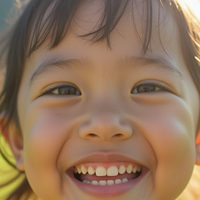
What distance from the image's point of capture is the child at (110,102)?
1.25 meters

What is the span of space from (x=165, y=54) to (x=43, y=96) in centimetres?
42

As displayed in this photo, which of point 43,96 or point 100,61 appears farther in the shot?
point 43,96

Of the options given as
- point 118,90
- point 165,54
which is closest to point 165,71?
point 165,54

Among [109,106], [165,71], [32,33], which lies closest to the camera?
[109,106]

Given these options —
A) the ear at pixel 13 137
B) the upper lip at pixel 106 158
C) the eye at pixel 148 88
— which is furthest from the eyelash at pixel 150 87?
the ear at pixel 13 137

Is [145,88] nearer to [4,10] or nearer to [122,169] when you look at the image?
[122,169]

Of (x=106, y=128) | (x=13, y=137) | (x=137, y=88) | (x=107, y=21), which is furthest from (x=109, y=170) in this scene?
(x=13, y=137)

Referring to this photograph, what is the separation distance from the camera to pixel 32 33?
4.91ft

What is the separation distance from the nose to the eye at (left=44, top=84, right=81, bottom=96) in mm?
169

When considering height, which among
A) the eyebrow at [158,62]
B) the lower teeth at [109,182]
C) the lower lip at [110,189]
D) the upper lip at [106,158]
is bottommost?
the lower lip at [110,189]

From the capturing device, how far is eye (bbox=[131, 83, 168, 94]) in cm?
135

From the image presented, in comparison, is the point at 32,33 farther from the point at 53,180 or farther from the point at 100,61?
the point at 53,180

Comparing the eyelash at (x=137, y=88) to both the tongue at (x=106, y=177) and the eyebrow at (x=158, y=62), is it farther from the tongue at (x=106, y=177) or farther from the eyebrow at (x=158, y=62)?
the tongue at (x=106, y=177)

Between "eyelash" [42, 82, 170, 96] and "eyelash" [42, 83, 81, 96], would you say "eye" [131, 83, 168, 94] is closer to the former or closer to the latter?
"eyelash" [42, 82, 170, 96]
